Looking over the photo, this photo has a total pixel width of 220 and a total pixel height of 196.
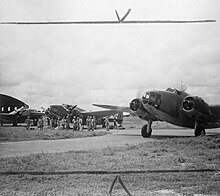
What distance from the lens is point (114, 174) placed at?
4316mm

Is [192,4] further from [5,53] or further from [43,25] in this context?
[5,53]

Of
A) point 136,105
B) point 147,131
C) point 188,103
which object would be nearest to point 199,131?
point 188,103

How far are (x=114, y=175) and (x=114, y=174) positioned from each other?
3 cm

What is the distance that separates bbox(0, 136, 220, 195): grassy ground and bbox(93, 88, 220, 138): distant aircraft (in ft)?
9.04

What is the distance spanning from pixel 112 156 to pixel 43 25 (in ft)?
8.89

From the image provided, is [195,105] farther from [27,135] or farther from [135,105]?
[27,135]

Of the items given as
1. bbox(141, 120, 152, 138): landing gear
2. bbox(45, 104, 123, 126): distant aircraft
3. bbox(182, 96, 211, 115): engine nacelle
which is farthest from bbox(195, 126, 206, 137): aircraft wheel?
bbox(45, 104, 123, 126): distant aircraft

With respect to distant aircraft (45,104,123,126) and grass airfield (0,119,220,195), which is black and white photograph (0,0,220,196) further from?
distant aircraft (45,104,123,126)

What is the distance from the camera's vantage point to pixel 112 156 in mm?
5043

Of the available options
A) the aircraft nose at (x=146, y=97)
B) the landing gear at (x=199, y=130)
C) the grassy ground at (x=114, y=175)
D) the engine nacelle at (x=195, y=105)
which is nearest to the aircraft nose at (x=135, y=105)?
the aircraft nose at (x=146, y=97)

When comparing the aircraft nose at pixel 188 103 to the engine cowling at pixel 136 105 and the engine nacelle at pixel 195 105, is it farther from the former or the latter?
the engine cowling at pixel 136 105

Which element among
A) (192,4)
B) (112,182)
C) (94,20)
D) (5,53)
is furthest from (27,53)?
(192,4)

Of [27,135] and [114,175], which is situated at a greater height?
[114,175]

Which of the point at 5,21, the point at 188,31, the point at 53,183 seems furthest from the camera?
the point at 188,31
